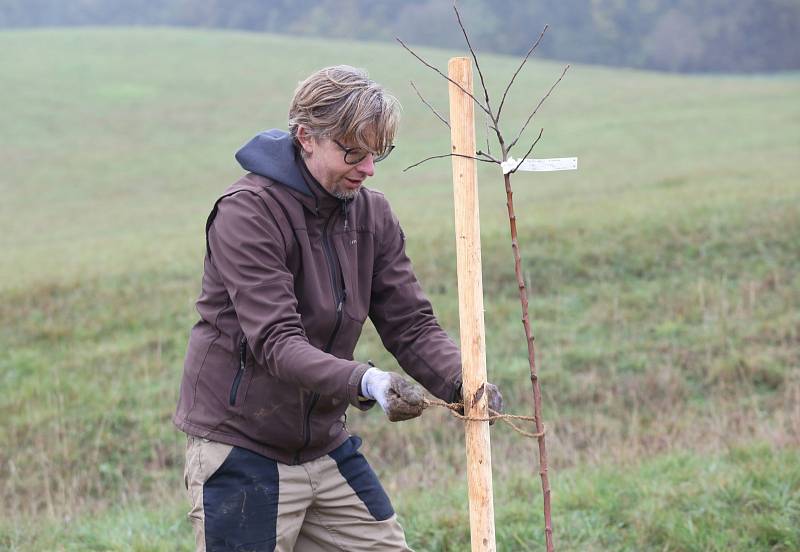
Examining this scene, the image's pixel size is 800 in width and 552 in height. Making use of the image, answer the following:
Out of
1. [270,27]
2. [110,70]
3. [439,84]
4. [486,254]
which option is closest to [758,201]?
[486,254]

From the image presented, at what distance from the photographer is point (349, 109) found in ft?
9.32

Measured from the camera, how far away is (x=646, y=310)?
10445 mm

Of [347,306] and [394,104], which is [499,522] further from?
[394,104]

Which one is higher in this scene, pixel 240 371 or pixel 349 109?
pixel 349 109

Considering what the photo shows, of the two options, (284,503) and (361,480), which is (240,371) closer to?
(284,503)

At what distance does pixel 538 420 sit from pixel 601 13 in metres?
82.9

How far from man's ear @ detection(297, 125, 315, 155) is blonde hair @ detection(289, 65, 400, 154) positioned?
36 millimetres

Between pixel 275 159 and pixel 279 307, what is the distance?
20.9 inches

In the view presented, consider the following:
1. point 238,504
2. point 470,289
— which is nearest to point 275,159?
point 470,289

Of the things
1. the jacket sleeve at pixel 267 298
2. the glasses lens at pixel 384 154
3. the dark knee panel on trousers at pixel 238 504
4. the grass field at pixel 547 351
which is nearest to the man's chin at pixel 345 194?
the glasses lens at pixel 384 154

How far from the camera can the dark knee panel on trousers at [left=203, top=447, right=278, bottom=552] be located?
3080 mm

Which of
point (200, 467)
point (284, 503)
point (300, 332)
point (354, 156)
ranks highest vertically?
point (354, 156)

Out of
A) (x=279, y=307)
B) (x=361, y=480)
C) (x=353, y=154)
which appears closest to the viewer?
(x=279, y=307)

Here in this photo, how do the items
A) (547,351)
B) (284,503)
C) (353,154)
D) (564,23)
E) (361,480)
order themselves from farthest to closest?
1. (564,23)
2. (547,351)
3. (361,480)
4. (284,503)
5. (353,154)
